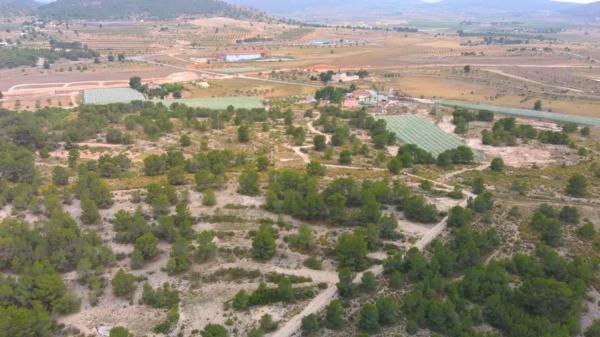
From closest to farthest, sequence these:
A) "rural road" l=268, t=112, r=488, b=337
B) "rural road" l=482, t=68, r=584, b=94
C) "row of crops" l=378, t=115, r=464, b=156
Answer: "rural road" l=268, t=112, r=488, b=337 → "row of crops" l=378, t=115, r=464, b=156 → "rural road" l=482, t=68, r=584, b=94

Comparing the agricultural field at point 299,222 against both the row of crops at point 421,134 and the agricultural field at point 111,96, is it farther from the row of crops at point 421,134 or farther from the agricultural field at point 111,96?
the agricultural field at point 111,96

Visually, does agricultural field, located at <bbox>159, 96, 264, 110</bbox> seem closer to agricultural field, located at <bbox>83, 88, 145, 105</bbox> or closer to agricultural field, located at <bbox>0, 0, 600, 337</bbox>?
agricultural field, located at <bbox>0, 0, 600, 337</bbox>

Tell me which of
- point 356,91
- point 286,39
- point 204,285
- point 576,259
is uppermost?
point 286,39

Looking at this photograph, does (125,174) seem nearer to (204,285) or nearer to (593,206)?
(204,285)

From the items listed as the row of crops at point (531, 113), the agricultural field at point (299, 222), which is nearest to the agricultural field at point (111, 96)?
the agricultural field at point (299, 222)

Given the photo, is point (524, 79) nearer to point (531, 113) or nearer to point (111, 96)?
point (531, 113)

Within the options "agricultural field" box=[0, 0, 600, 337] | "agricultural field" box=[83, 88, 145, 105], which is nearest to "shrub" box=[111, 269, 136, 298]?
"agricultural field" box=[0, 0, 600, 337]

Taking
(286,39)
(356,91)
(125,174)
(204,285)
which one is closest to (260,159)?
(125,174)
